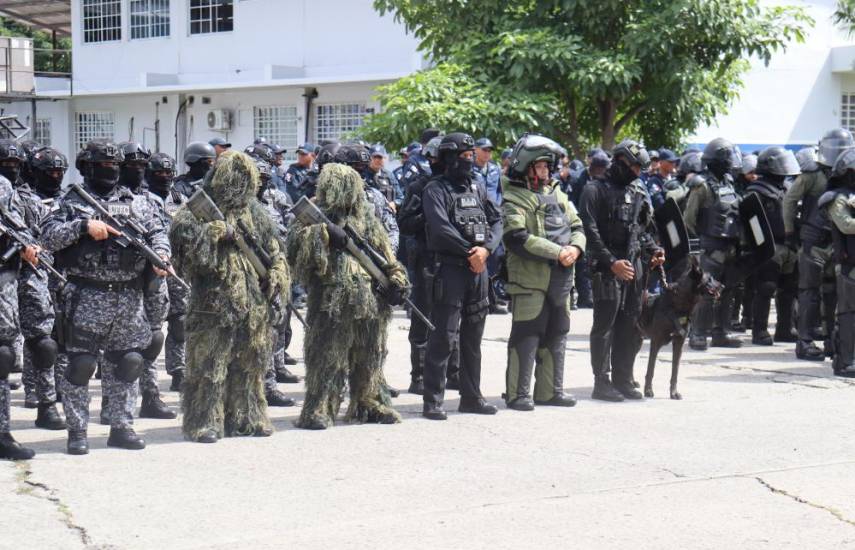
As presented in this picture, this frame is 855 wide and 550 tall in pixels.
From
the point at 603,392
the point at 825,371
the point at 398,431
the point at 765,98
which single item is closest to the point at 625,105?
the point at 765,98

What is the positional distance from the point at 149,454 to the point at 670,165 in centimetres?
992

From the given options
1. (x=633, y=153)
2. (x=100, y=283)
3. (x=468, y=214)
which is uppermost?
(x=633, y=153)

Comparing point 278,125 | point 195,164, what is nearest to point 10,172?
point 195,164

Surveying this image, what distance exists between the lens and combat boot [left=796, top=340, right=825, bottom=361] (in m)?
12.4

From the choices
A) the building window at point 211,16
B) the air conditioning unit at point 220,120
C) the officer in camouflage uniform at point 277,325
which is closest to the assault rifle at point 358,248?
the officer in camouflage uniform at point 277,325

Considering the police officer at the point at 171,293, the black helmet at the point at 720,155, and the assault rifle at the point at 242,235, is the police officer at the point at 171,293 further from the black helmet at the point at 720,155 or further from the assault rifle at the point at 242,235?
the black helmet at the point at 720,155

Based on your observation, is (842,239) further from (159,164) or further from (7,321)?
(7,321)

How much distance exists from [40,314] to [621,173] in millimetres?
4317

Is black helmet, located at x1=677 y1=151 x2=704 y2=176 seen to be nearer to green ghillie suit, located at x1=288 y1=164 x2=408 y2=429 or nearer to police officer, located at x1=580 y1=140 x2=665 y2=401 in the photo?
police officer, located at x1=580 y1=140 x2=665 y2=401

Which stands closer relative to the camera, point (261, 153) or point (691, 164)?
point (261, 153)

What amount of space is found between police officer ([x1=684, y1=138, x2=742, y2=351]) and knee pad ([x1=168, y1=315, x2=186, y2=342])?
5.42 meters

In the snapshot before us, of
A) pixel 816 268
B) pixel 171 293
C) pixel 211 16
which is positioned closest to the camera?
pixel 171 293

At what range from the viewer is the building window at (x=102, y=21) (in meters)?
31.1

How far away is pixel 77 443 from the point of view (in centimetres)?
779
